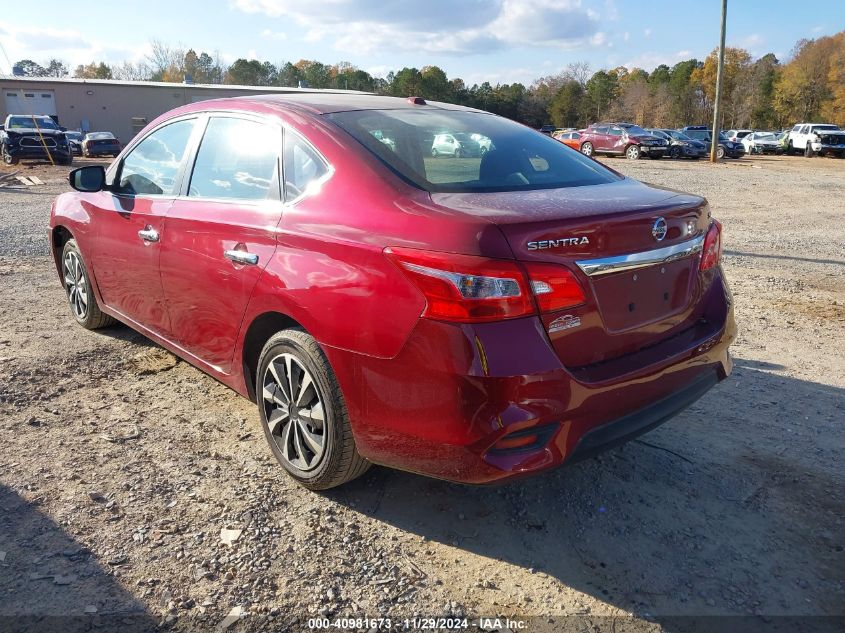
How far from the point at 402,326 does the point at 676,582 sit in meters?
1.38

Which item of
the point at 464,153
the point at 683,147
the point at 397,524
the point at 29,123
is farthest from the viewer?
the point at 683,147

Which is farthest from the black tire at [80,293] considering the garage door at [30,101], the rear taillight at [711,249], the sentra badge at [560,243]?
the garage door at [30,101]

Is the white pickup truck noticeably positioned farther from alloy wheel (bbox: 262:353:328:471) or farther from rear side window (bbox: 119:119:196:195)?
alloy wheel (bbox: 262:353:328:471)

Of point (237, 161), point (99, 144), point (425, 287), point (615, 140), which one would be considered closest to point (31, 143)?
point (99, 144)

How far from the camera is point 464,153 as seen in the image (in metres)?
3.20

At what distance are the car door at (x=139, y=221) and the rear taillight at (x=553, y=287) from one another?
2327 mm

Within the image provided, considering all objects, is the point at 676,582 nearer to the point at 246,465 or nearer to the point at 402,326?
the point at 402,326

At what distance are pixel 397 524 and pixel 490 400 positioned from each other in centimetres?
90

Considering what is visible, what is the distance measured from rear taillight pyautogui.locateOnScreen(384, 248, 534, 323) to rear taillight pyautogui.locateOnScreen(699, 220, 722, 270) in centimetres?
113

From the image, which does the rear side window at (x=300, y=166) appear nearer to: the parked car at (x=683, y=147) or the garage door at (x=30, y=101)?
the parked car at (x=683, y=147)

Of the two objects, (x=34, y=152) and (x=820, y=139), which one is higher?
(x=820, y=139)

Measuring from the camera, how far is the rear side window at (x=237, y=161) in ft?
10.5

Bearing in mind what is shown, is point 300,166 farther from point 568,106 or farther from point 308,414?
point 568,106

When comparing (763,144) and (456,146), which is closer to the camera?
(456,146)
